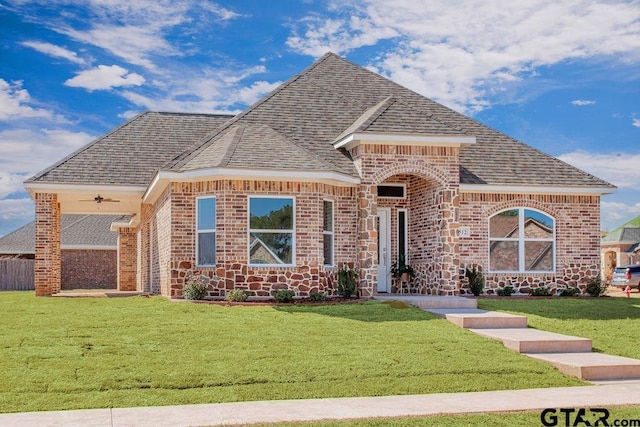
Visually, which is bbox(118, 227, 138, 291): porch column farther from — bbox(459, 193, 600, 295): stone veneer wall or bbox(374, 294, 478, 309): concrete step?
bbox(374, 294, 478, 309): concrete step

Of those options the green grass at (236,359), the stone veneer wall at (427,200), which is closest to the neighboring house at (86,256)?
the stone veneer wall at (427,200)

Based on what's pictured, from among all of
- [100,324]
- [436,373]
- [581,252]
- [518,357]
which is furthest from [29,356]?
[581,252]

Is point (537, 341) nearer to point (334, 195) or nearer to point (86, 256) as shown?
point (334, 195)

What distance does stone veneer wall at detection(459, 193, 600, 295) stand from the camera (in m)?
21.8

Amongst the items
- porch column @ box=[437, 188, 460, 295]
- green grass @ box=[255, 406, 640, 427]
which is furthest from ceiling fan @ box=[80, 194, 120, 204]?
→ green grass @ box=[255, 406, 640, 427]

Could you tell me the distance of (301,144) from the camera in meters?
21.3

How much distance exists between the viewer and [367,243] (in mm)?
19875

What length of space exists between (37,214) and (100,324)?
34.8 feet

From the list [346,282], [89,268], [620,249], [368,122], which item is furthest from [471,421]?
[620,249]

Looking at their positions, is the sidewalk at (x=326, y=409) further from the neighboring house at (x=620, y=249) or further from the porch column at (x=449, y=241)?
the neighboring house at (x=620, y=249)

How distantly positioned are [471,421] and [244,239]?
1109 centimetres

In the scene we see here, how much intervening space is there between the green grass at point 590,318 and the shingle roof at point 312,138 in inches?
162

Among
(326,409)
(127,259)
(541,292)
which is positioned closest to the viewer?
(326,409)

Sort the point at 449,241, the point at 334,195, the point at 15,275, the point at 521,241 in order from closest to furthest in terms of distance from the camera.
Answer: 1. the point at 334,195
2. the point at 449,241
3. the point at 521,241
4. the point at 15,275
